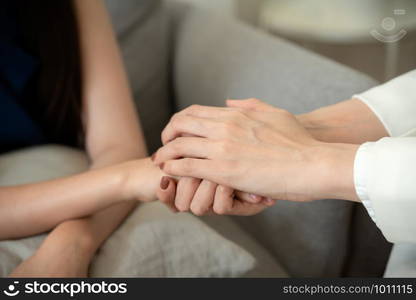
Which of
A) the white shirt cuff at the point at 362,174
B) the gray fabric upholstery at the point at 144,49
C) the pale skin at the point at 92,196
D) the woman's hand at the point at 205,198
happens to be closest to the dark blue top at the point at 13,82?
the pale skin at the point at 92,196

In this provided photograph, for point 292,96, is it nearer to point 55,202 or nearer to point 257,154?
point 257,154

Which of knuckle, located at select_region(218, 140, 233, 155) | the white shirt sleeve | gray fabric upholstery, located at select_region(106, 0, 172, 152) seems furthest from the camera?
gray fabric upholstery, located at select_region(106, 0, 172, 152)

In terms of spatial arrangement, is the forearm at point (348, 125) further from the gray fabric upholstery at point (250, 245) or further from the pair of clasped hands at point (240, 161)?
the gray fabric upholstery at point (250, 245)

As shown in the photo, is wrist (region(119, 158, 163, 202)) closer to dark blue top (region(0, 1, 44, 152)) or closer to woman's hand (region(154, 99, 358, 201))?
woman's hand (region(154, 99, 358, 201))

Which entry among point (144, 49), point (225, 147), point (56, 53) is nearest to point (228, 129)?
point (225, 147)

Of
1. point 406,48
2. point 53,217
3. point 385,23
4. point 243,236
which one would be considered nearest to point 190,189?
point 53,217

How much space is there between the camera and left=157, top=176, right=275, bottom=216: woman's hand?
2.55 feet

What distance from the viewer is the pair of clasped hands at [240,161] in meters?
0.71

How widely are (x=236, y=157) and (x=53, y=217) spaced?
12.2 inches

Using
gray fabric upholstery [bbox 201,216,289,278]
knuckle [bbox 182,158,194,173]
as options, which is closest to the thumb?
knuckle [bbox 182,158,194,173]

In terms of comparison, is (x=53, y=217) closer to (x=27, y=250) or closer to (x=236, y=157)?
(x=27, y=250)

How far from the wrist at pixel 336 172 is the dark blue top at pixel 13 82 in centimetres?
61

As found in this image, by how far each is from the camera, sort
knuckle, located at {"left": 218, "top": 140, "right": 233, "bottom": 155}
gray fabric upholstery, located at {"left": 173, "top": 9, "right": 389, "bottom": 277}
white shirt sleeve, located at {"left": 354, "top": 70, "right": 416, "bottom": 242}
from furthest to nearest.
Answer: gray fabric upholstery, located at {"left": 173, "top": 9, "right": 389, "bottom": 277} < knuckle, located at {"left": 218, "top": 140, "right": 233, "bottom": 155} < white shirt sleeve, located at {"left": 354, "top": 70, "right": 416, "bottom": 242}

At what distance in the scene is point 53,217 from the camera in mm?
848
